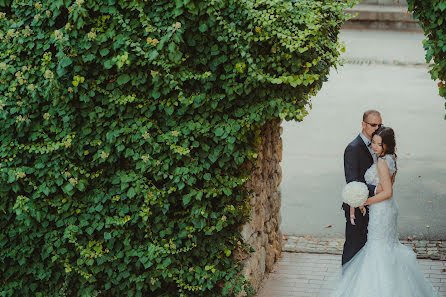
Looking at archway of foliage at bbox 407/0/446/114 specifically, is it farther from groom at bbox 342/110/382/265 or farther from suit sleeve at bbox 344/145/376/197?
suit sleeve at bbox 344/145/376/197

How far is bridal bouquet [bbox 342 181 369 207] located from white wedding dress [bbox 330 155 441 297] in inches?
10.1

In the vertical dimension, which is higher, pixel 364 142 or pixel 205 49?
pixel 205 49

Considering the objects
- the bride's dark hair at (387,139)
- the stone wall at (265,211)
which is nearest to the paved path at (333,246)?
the stone wall at (265,211)

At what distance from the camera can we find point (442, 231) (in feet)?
31.6

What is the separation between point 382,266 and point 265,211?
70.8 inches

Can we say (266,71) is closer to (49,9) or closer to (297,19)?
(297,19)

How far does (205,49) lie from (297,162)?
711cm

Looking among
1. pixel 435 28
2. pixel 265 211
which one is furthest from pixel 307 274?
pixel 435 28

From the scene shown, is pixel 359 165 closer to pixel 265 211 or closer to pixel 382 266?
pixel 382 266

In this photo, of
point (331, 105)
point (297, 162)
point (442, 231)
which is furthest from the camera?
point (331, 105)

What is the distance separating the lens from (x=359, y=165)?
6961 millimetres

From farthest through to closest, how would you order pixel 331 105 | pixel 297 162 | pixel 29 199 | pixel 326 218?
1. pixel 331 105
2. pixel 297 162
3. pixel 326 218
4. pixel 29 199

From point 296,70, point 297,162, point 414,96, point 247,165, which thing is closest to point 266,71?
point 296,70

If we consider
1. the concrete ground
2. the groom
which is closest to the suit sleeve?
the groom
